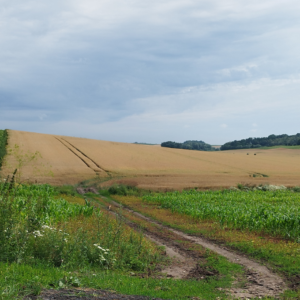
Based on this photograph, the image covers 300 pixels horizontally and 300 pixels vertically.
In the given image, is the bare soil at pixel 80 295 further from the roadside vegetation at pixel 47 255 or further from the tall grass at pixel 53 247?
the tall grass at pixel 53 247

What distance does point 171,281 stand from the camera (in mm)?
8812

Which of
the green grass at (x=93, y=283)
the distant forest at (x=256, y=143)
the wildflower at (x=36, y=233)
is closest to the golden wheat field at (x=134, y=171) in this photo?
the wildflower at (x=36, y=233)

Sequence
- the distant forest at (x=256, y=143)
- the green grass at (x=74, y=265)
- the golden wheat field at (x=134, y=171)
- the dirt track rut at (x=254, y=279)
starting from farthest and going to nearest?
1. the distant forest at (x=256, y=143)
2. the golden wheat field at (x=134, y=171)
3. the dirt track rut at (x=254, y=279)
4. the green grass at (x=74, y=265)

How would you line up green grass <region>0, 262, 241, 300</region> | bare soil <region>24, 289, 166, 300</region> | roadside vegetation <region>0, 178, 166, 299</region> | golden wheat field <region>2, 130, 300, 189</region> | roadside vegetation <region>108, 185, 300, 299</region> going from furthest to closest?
golden wheat field <region>2, 130, 300, 189</region>
roadside vegetation <region>108, 185, 300, 299</region>
roadside vegetation <region>0, 178, 166, 299</region>
green grass <region>0, 262, 241, 300</region>
bare soil <region>24, 289, 166, 300</region>

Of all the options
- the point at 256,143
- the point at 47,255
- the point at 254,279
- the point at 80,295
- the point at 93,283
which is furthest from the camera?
the point at 256,143

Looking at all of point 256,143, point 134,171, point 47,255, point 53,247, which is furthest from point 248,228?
point 256,143

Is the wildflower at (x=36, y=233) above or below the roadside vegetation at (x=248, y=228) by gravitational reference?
above

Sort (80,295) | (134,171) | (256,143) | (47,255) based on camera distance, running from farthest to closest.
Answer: (256,143) < (134,171) < (47,255) < (80,295)

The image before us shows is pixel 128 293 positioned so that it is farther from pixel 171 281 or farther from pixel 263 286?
pixel 263 286

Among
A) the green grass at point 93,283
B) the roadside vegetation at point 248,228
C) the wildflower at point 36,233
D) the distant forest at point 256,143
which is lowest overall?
the roadside vegetation at point 248,228

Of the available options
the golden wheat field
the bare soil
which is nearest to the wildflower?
the bare soil

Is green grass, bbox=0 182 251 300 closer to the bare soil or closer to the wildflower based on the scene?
the wildflower

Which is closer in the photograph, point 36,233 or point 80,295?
point 80,295

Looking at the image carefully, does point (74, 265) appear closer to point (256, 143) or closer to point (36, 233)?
point (36, 233)
